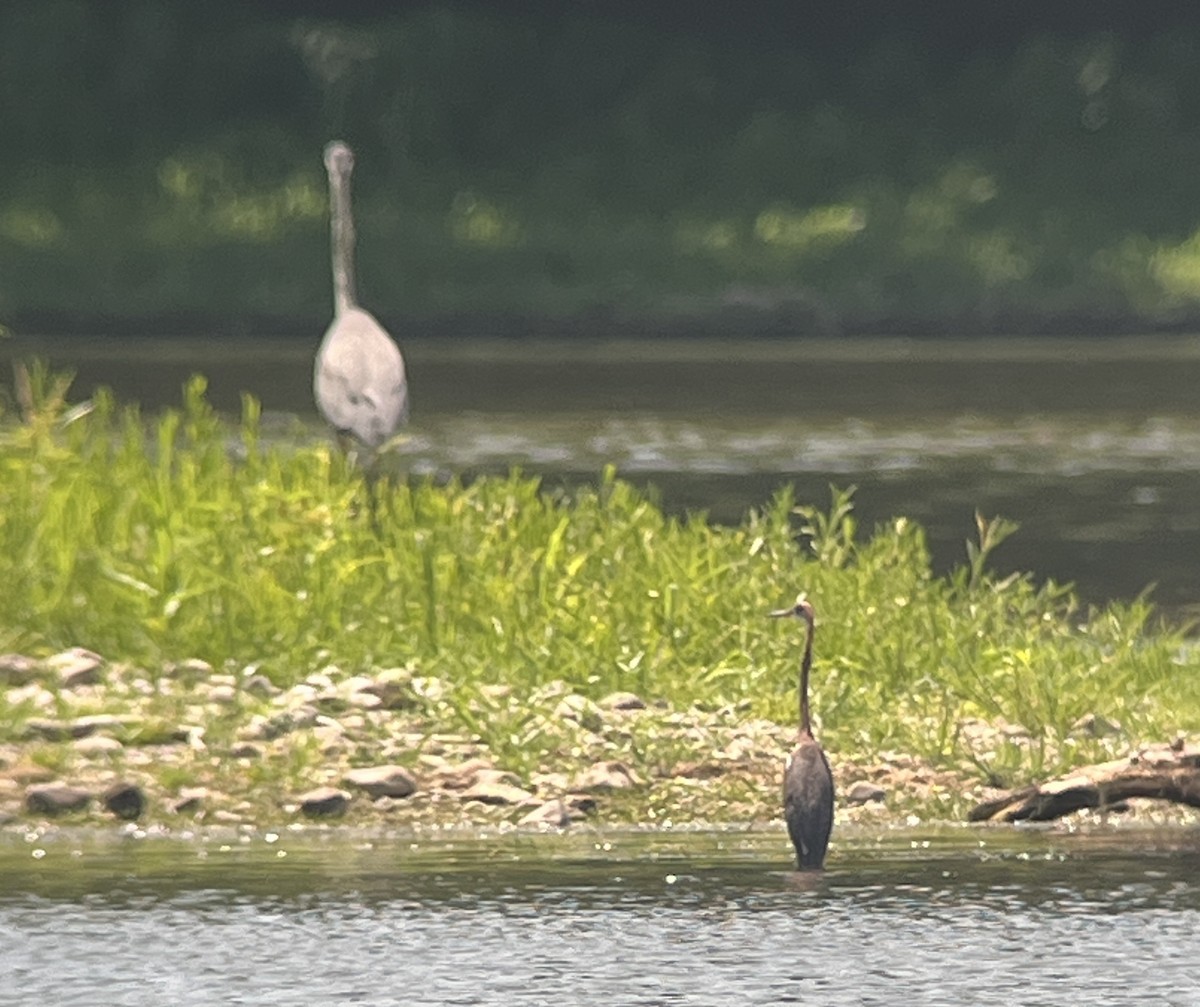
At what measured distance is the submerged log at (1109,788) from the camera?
35.0 feet

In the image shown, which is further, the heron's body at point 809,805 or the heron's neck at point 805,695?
the heron's neck at point 805,695

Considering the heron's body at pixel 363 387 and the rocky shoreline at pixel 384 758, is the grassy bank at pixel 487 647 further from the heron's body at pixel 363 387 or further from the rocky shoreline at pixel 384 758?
the heron's body at pixel 363 387

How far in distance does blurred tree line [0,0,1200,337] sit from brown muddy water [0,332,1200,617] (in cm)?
116

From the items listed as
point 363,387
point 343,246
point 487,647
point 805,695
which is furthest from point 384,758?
point 343,246

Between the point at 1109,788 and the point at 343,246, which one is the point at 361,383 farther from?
the point at 1109,788

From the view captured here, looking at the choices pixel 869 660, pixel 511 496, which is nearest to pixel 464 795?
pixel 869 660

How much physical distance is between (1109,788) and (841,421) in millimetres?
17661

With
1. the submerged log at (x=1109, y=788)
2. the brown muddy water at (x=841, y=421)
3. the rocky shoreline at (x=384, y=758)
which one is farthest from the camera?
the brown muddy water at (x=841, y=421)

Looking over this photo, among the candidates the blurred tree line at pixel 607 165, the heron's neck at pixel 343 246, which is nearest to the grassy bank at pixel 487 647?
the heron's neck at pixel 343 246

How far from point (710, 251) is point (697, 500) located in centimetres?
2188

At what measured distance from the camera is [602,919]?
926 cm

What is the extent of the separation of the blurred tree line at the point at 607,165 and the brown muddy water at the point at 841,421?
3.81ft

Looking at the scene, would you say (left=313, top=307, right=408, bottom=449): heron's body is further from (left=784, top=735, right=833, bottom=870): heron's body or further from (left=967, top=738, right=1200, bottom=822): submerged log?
(left=784, top=735, right=833, bottom=870): heron's body

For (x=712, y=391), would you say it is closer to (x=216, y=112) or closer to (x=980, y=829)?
(x=216, y=112)
